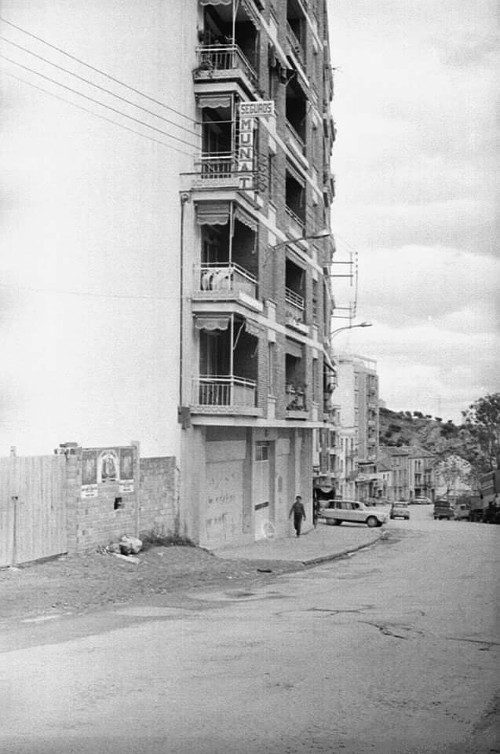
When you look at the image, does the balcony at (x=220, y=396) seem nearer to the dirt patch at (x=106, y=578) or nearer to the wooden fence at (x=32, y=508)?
the dirt patch at (x=106, y=578)

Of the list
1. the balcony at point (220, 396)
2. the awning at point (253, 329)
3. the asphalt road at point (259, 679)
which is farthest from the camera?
the awning at point (253, 329)

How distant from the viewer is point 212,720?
25.0 feet

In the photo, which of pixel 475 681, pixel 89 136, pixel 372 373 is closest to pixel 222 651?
pixel 475 681

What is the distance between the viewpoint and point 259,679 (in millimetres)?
9102

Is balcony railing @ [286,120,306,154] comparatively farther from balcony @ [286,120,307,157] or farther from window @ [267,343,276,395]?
window @ [267,343,276,395]

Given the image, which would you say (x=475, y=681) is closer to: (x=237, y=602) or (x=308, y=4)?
(x=237, y=602)

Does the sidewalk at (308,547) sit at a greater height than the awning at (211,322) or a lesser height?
lesser

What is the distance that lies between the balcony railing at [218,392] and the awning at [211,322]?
138cm

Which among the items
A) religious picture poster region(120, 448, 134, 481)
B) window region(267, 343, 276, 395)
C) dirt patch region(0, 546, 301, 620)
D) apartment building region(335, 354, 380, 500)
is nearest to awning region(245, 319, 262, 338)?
window region(267, 343, 276, 395)

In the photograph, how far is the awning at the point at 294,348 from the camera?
33500mm

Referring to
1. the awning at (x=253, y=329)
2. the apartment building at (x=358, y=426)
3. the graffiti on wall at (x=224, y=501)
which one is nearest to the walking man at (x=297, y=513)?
the graffiti on wall at (x=224, y=501)

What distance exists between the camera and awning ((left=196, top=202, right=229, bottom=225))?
83.0 ft

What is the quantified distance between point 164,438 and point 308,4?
2119 centimetres

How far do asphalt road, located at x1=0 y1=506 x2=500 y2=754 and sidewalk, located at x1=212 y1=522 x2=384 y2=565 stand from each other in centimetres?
950
